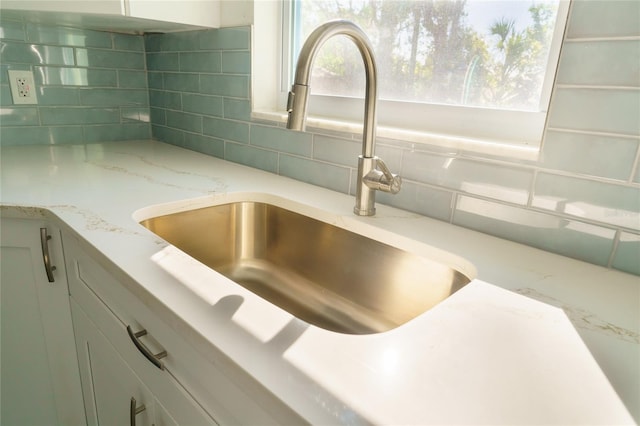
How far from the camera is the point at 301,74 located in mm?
713

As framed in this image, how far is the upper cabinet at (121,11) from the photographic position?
44.9 inches

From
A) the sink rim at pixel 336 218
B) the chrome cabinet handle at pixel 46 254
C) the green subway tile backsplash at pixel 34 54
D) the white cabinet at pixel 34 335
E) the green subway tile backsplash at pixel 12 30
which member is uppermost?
the green subway tile backsplash at pixel 12 30

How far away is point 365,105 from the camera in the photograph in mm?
832

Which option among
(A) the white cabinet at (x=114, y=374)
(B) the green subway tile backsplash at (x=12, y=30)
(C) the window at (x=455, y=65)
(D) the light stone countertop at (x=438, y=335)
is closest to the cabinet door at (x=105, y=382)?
(A) the white cabinet at (x=114, y=374)

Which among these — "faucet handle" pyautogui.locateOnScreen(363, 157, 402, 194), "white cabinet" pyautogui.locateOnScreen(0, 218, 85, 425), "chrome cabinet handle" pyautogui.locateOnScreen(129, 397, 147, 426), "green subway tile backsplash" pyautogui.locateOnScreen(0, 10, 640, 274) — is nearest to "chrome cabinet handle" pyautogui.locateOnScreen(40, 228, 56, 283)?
"white cabinet" pyautogui.locateOnScreen(0, 218, 85, 425)

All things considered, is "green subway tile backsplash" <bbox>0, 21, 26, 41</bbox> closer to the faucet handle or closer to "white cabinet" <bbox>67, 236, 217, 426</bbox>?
"white cabinet" <bbox>67, 236, 217, 426</bbox>

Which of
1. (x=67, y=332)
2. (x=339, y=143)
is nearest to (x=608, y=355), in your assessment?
(x=339, y=143)

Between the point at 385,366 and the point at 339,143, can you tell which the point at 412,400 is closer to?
the point at 385,366

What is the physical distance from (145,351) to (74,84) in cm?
137

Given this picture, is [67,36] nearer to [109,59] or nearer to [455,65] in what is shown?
[109,59]

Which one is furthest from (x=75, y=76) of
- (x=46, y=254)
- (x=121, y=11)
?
(x=46, y=254)

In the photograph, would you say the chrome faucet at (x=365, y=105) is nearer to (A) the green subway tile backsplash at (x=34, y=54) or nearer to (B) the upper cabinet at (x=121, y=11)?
(B) the upper cabinet at (x=121, y=11)

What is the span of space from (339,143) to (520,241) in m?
0.50

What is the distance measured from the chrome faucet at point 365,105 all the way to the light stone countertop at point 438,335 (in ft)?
0.23
